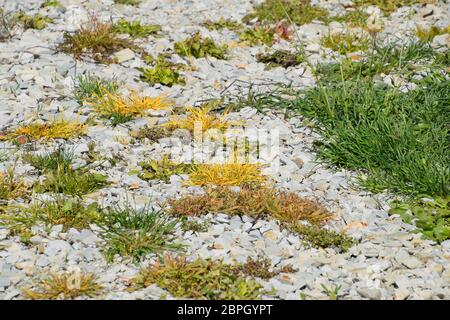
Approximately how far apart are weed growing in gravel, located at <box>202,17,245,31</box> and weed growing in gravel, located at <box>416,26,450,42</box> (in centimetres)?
266

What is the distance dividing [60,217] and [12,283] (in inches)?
35.2

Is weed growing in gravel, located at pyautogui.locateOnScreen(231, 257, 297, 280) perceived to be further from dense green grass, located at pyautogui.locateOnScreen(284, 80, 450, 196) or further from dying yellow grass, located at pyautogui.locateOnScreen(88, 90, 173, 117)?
dying yellow grass, located at pyautogui.locateOnScreen(88, 90, 173, 117)

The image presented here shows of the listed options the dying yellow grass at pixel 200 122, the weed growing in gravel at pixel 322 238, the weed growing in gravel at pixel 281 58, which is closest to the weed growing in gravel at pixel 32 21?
the weed growing in gravel at pixel 281 58

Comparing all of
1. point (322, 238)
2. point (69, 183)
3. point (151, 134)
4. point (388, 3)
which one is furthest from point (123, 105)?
point (388, 3)

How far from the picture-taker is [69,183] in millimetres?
6766

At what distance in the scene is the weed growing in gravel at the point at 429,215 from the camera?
6.21 meters

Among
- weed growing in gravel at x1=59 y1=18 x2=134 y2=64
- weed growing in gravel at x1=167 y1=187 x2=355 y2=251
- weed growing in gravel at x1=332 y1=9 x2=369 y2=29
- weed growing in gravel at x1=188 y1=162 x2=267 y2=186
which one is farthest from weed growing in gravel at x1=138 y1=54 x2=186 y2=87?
weed growing in gravel at x1=332 y1=9 x2=369 y2=29

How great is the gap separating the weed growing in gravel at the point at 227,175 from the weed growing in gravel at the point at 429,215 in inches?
54.6

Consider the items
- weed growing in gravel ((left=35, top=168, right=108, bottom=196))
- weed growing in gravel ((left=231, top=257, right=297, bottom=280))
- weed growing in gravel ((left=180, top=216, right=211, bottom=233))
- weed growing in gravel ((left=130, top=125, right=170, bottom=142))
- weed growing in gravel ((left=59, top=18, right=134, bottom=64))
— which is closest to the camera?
weed growing in gravel ((left=231, top=257, right=297, bottom=280))

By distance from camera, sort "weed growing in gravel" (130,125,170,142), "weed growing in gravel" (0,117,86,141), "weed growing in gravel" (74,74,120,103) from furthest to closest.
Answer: "weed growing in gravel" (74,74,120,103), "weed growing in gravel" (130,125,170,142), "weed growing in gravel" (0,117,86,141)

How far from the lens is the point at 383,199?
270 inches

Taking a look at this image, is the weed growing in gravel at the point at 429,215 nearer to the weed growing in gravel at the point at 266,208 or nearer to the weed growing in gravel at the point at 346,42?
the weed growing in gravel at the point at 266,208

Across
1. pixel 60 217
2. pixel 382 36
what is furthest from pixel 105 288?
pixel 382 36

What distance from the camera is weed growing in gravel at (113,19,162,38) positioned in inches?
413
